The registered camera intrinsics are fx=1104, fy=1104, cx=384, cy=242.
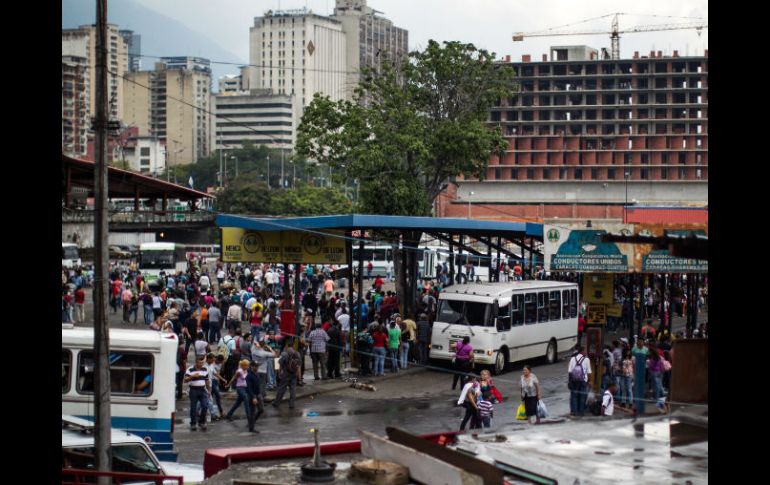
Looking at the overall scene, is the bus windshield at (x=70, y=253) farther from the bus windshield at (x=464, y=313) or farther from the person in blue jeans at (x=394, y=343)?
the bus windshield at (x=464, y=313)

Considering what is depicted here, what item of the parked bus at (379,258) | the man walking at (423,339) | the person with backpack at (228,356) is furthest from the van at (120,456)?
the parked bus at (379,258)

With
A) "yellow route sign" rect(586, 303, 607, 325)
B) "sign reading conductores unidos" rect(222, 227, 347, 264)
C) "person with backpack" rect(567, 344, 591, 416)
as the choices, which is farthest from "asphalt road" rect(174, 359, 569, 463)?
"sign reading conductores unidos" rect(222, 227, 347, 264)

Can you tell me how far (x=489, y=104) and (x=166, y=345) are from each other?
29854 millimetres

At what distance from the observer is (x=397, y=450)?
736cm

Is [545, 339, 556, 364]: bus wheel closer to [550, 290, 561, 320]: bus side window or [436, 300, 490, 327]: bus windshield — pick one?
[550, 290, 561, 320]: bus side window

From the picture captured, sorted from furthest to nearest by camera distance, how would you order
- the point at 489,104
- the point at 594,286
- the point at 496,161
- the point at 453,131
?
1. the point at 496,161
2. the point at 489,104
3. the point at 453,131
4. the point at 594,286

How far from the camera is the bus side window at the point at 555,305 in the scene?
31219 mm

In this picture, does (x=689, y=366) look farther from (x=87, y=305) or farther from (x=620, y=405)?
(x=87, y=305)

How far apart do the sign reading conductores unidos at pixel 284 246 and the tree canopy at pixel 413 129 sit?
1352 centimetres

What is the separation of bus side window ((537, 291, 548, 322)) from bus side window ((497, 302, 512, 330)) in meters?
1.97

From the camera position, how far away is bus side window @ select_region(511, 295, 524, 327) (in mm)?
28859

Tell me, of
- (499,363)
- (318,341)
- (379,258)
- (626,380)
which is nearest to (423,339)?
(499,363)
